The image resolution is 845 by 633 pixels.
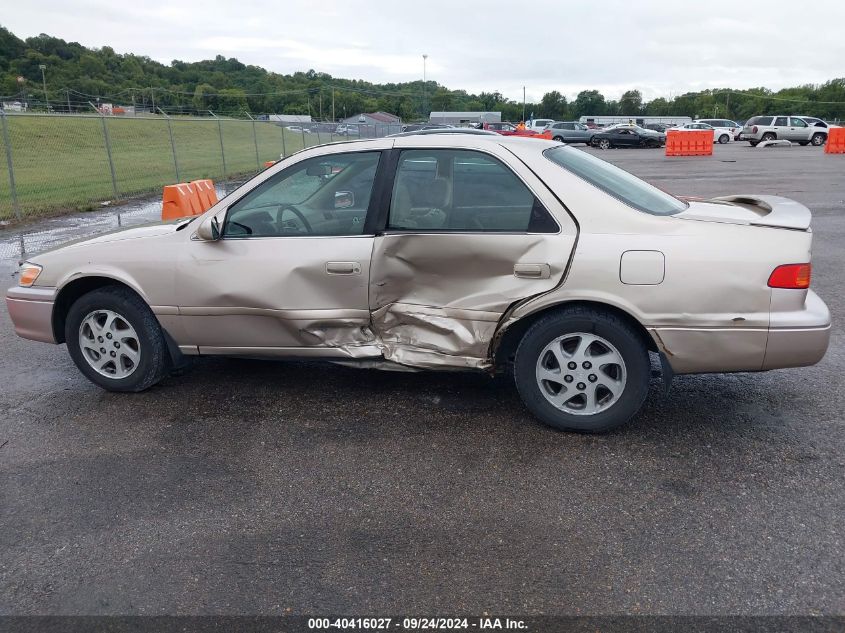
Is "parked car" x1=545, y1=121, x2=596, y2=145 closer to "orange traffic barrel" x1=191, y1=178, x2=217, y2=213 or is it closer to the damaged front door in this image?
"orange traffic barrel" x1=191, y1=178, x2=217, y2=213

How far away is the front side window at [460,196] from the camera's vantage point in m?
4.09

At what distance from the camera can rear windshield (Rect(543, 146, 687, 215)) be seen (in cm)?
413

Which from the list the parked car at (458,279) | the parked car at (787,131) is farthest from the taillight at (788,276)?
the parked car at (787,131)

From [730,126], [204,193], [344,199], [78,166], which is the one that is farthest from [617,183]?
[730,126]

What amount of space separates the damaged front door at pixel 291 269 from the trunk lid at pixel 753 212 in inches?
74.5

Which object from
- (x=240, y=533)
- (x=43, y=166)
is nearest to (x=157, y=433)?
(x=240, y=533)

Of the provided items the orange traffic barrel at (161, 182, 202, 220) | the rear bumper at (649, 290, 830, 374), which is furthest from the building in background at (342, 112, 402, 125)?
the rear bumper at (649, 290, 830, 374)

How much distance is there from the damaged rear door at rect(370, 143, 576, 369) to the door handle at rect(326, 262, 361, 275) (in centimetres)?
10

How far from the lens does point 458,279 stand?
414cm

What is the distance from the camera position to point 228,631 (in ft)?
8.43

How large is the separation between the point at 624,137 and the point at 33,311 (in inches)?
1575

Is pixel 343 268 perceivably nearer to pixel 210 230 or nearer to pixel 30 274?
pixel 210 230

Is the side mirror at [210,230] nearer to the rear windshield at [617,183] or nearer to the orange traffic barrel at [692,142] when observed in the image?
the rear windshield at [617,183]

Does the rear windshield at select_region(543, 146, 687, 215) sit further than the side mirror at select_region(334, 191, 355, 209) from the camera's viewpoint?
No
